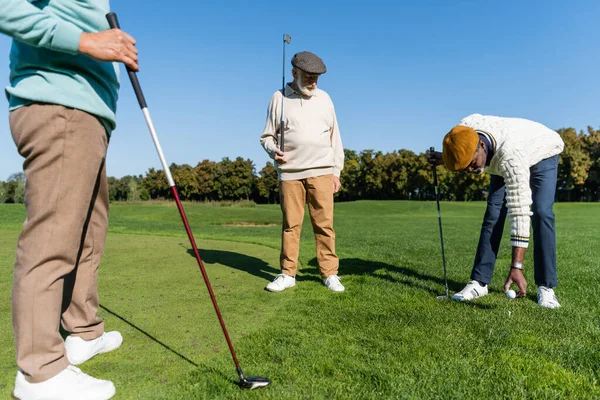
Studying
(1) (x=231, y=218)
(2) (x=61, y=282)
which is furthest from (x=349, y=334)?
(1) (x=231, y=218)

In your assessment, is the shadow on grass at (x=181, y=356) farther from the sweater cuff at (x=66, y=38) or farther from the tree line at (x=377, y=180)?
the tree line at (x=377, y=180)

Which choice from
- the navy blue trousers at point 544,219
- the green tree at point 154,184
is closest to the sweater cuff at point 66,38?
the navy blue trousers at point 544,219

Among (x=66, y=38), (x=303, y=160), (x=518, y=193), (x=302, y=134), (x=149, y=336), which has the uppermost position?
(x=66, y=38)

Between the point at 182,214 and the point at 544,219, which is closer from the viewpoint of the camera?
the point at 182,214

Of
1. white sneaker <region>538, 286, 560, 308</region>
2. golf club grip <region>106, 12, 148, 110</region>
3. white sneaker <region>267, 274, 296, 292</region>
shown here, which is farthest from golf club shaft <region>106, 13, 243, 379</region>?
white sneaker <region>538, 286, 560, 308</region>

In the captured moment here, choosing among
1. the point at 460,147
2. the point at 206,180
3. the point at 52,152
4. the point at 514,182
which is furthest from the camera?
the point at 206,180

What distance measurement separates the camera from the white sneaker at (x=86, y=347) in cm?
268

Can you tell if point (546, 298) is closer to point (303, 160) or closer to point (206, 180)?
point (303, 160)

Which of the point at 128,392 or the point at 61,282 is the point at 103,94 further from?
the point at 128,392

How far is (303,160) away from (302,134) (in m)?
0.30

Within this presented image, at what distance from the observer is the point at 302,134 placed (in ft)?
16.7

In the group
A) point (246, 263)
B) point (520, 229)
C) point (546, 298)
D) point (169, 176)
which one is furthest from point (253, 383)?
point (246, 263)

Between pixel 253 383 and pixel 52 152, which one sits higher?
pixel 52 152

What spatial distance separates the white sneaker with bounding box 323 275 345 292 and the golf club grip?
2922 millimetres
